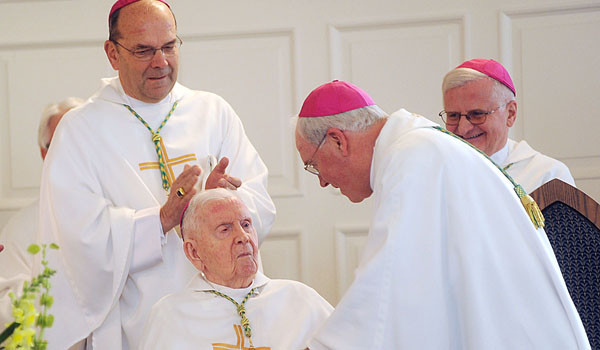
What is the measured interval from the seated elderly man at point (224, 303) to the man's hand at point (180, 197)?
0.19m

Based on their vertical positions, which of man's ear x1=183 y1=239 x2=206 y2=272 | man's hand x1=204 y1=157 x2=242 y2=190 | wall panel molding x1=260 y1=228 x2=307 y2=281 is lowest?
wall panel molding x1=260 y1=228 x2=307 y2=281

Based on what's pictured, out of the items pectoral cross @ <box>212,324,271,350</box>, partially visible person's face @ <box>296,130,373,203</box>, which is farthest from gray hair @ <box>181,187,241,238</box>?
partially visible person's face @ <box>296,130,373,203</box>

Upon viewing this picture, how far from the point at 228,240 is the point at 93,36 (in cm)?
293

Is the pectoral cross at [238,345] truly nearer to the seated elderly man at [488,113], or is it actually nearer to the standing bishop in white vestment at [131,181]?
the standing bishop in white vestment at [131,181]

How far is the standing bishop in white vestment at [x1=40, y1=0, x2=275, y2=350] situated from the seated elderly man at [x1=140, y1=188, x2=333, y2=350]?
0.94ft

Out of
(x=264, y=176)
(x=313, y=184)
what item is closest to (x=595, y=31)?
(x=313, y=184)

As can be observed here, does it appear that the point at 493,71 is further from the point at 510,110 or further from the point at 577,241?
the point at 577,241

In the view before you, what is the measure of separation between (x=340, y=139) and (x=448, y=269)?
58cm

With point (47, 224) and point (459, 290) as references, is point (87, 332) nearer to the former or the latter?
point (47, 224)

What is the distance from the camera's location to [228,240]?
333 cm

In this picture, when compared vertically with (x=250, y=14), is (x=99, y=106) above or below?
below

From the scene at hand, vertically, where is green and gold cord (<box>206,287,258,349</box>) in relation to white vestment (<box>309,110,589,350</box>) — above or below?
below

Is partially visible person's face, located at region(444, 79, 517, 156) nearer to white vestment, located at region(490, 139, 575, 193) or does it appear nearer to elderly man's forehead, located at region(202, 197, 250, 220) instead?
white vestment, located at region(490, 139, 575, 193)

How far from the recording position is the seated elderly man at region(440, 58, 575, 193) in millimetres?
4143
